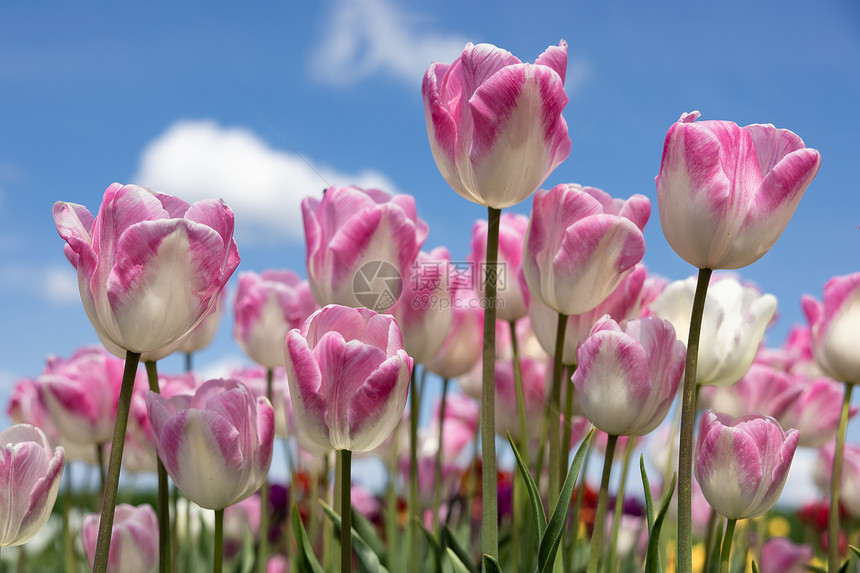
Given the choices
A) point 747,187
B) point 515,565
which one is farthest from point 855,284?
point 515,565

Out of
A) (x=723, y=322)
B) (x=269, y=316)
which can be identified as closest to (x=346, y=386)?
(x=723, y=322)

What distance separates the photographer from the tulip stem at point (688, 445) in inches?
39.3

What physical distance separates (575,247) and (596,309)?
232 mm

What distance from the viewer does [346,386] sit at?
0.96m

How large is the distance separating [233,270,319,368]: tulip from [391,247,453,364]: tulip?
1.30 ft

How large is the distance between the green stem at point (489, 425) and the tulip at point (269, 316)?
77 cm

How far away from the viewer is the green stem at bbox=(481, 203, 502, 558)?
1048mm

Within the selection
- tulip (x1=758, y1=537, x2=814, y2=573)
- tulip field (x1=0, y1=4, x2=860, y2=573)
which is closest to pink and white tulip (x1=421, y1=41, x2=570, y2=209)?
tulip field (x1=0, y1=4, x2=860, y2=573)

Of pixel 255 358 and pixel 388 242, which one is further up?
pixel 388 242

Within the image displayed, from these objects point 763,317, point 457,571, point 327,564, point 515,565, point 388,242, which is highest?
point 388,242

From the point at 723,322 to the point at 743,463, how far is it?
1.17 ft

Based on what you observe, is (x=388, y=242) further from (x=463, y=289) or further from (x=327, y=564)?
(x=327, y=564)

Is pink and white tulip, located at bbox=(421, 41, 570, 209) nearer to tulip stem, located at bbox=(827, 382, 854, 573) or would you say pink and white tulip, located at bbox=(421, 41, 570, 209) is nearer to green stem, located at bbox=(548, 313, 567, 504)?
green stem, located at bbox=(548, 313, 567, 504)

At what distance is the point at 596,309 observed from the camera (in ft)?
4.43
